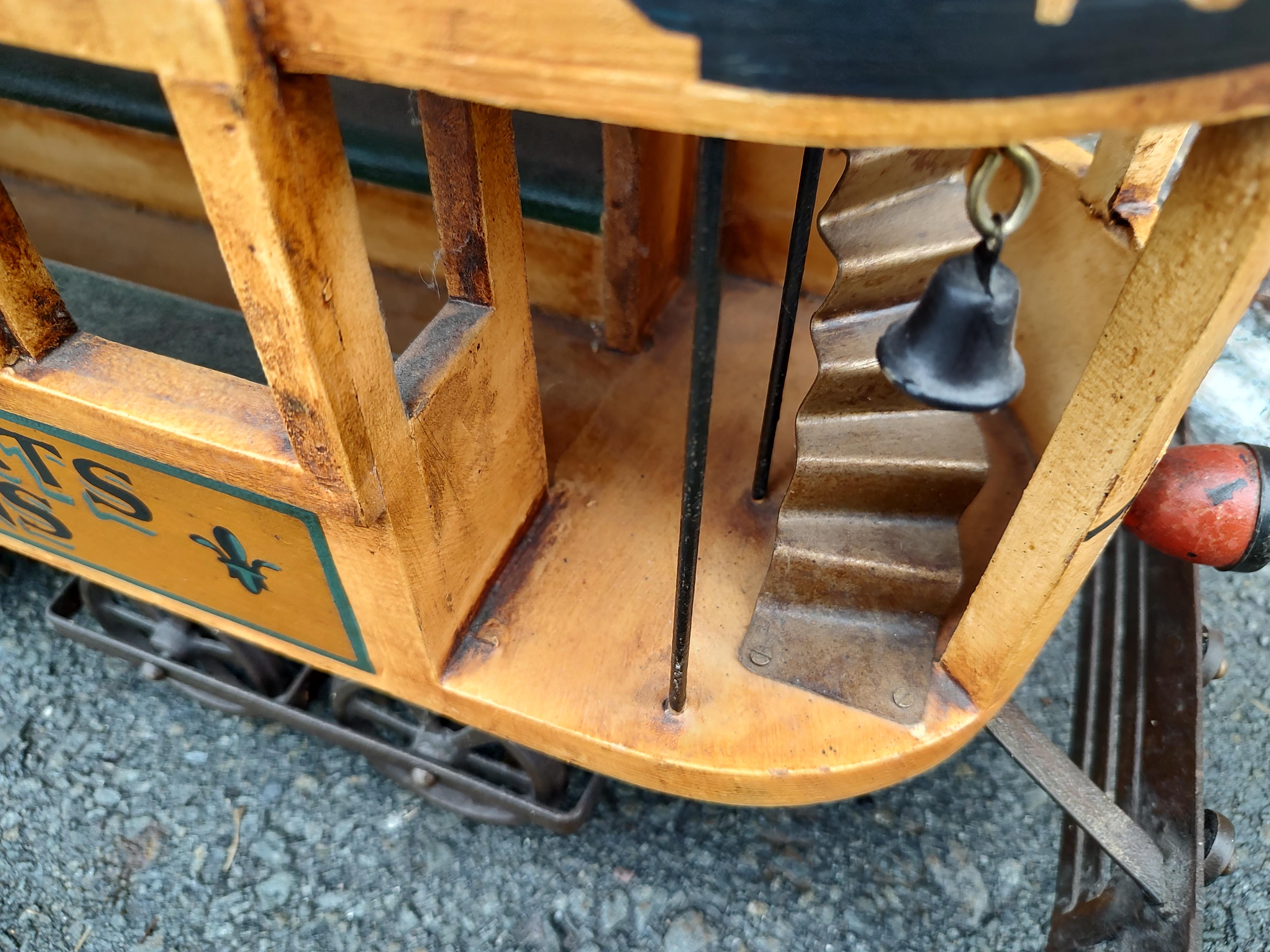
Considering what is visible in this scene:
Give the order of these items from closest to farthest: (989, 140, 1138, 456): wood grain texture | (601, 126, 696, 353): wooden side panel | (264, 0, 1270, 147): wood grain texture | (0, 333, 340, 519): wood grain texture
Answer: (264, 0, 1270, 147): wood grain texture
(0, 333, 340, 519): wood grain texture
(989, 140, 1138, 456): wood grain texture
(601, 126, 696, 353): wooden side panel

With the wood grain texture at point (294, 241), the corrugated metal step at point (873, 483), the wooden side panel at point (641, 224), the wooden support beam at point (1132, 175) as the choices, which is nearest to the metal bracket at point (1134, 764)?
the corrugated metal step at point (873, 483)

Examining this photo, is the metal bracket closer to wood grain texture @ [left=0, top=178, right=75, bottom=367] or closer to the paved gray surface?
the paved gray surface

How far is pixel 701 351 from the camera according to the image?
24.2 inches

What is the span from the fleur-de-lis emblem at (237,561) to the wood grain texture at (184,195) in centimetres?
57

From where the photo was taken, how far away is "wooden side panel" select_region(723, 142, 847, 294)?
1.47m

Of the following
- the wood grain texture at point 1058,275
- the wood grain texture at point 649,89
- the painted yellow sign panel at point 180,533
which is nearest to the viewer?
the wood grain texture at point 649,89

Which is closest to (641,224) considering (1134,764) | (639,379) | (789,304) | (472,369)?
(639,379)

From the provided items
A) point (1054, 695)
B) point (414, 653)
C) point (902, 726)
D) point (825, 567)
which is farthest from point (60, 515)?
point (1054, 695)

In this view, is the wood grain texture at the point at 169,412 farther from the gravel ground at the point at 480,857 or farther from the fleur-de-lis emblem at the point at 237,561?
the gravel ground at the point at 480,857

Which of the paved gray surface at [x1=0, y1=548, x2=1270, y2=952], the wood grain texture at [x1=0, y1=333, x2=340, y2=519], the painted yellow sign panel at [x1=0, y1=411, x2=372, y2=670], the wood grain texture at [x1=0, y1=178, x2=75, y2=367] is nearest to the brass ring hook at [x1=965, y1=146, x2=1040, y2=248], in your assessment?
the wood grain texture at [x1=0, y1=333, x2=340, y2=519]

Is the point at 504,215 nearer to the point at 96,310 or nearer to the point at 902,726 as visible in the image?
the point at 902,726

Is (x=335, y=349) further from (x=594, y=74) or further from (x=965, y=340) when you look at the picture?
(x=965, y=340)

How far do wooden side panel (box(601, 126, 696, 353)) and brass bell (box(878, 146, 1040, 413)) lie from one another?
28.7 inches

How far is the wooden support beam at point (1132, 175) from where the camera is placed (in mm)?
1041
